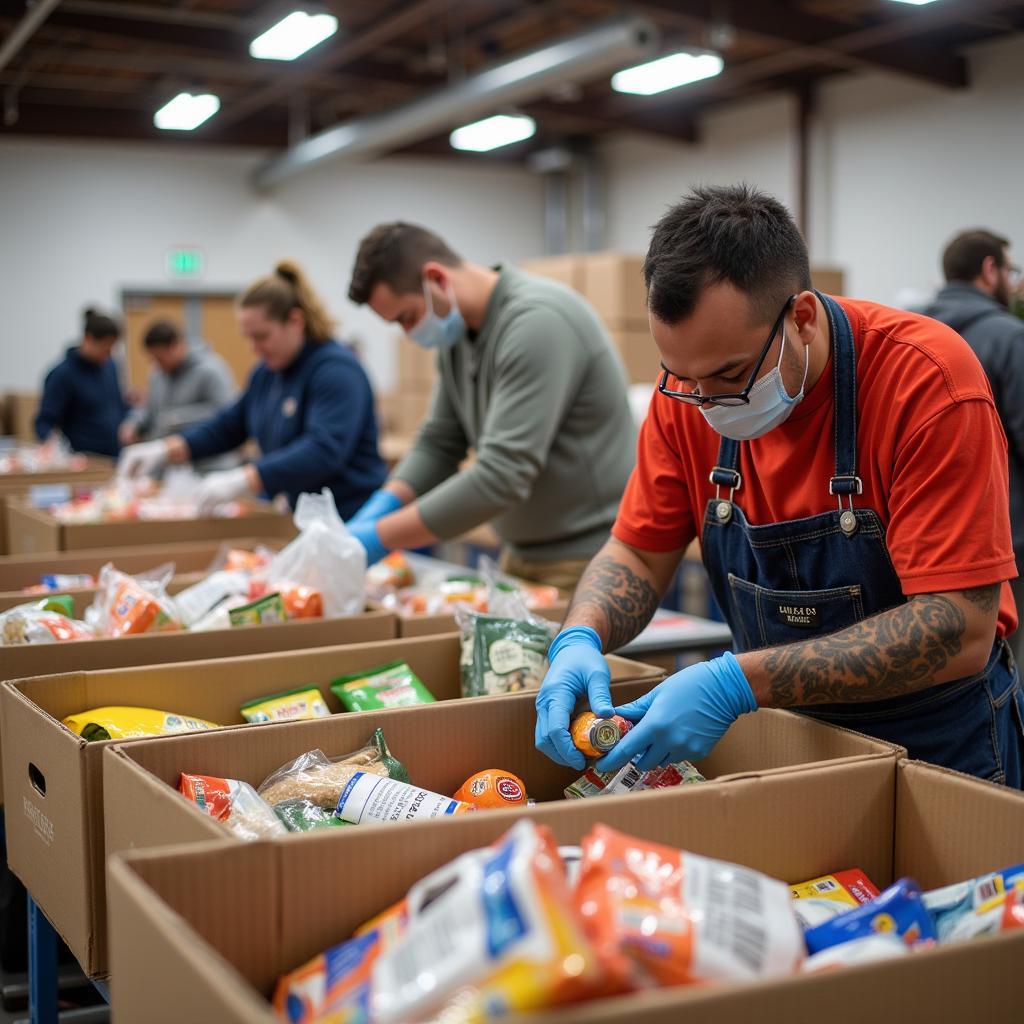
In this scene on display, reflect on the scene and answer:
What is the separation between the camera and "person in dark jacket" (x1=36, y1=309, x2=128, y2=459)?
714cm

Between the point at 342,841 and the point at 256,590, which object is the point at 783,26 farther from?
the point at 342,841

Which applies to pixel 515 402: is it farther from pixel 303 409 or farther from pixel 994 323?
pixel 994 323

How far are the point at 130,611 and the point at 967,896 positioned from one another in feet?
5.29

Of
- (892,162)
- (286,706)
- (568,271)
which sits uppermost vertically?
(892,162)

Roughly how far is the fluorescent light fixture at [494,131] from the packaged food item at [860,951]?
915 cm

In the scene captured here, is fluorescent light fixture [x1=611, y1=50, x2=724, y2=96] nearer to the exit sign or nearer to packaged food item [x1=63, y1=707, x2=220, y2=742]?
the exit sign

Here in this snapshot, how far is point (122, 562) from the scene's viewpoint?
3.12 metres

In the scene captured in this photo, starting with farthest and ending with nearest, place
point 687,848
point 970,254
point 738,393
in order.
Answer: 1. point 970,254
2. point 738,393
3. point 687,848

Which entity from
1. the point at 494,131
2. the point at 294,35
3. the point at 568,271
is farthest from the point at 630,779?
the point at 494,131

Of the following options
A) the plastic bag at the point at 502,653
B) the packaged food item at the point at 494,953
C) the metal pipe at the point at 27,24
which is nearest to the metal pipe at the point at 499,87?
the metal pipe at the point at 27,24

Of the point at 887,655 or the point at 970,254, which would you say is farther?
the point at 970,254

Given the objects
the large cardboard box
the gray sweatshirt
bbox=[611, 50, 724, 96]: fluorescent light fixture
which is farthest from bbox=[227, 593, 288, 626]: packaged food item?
bbox=[611, 50, 724, 96]: fluorescent light fixture

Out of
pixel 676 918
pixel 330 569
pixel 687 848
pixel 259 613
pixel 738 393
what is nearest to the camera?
pixel 676 918

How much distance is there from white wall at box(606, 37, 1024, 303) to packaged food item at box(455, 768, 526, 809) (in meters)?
7.49
